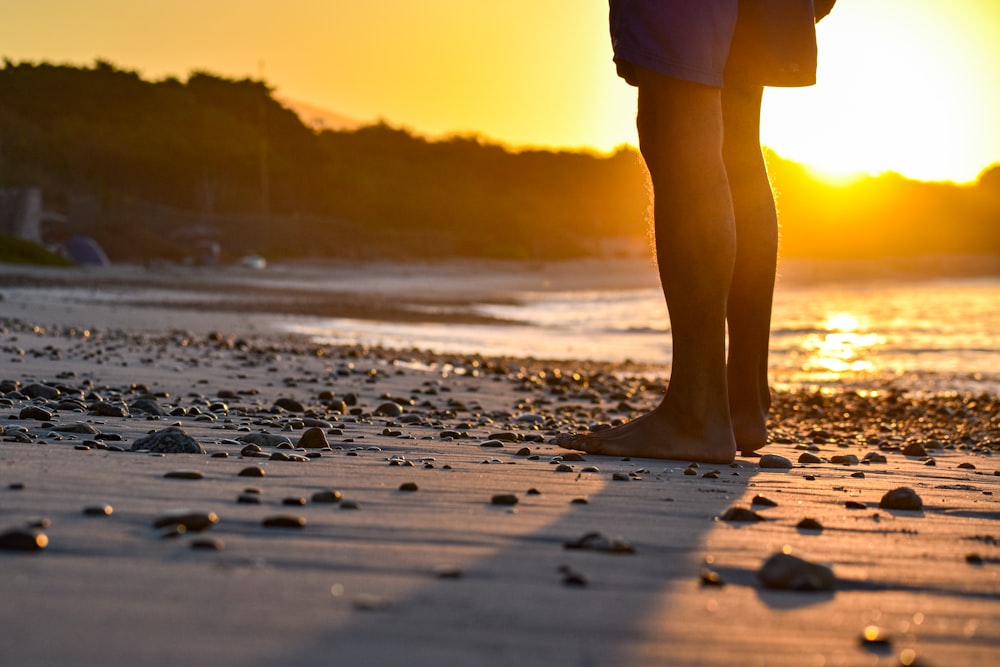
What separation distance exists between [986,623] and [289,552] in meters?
0.93

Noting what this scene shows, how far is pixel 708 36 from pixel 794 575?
177cm

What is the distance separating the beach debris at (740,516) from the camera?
2035 mm

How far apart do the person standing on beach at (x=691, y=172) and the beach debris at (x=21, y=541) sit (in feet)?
5.93

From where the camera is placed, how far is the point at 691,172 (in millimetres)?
2930

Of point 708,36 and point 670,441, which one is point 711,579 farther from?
point 708,36

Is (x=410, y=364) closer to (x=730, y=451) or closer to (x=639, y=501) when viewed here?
(x=730, y=451)

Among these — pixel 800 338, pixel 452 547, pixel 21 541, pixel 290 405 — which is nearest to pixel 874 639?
pixel 452 547

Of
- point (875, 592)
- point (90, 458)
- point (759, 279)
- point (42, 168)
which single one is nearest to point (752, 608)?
point (875, 592)

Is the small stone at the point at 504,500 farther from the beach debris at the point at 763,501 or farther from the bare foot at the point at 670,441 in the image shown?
the bare foot at the point at 670,441

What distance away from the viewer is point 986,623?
4.51ft

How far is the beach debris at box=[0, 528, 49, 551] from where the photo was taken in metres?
1.48

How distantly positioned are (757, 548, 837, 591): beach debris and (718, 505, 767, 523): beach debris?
18.4 inches

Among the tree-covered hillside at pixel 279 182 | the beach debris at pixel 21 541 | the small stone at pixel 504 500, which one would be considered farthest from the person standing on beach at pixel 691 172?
the tree-covered hillside at pixel 279 182

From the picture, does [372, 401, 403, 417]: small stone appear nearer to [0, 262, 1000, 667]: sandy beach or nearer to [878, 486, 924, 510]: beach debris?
[0, 262, 1000, 667]: sandy beach
